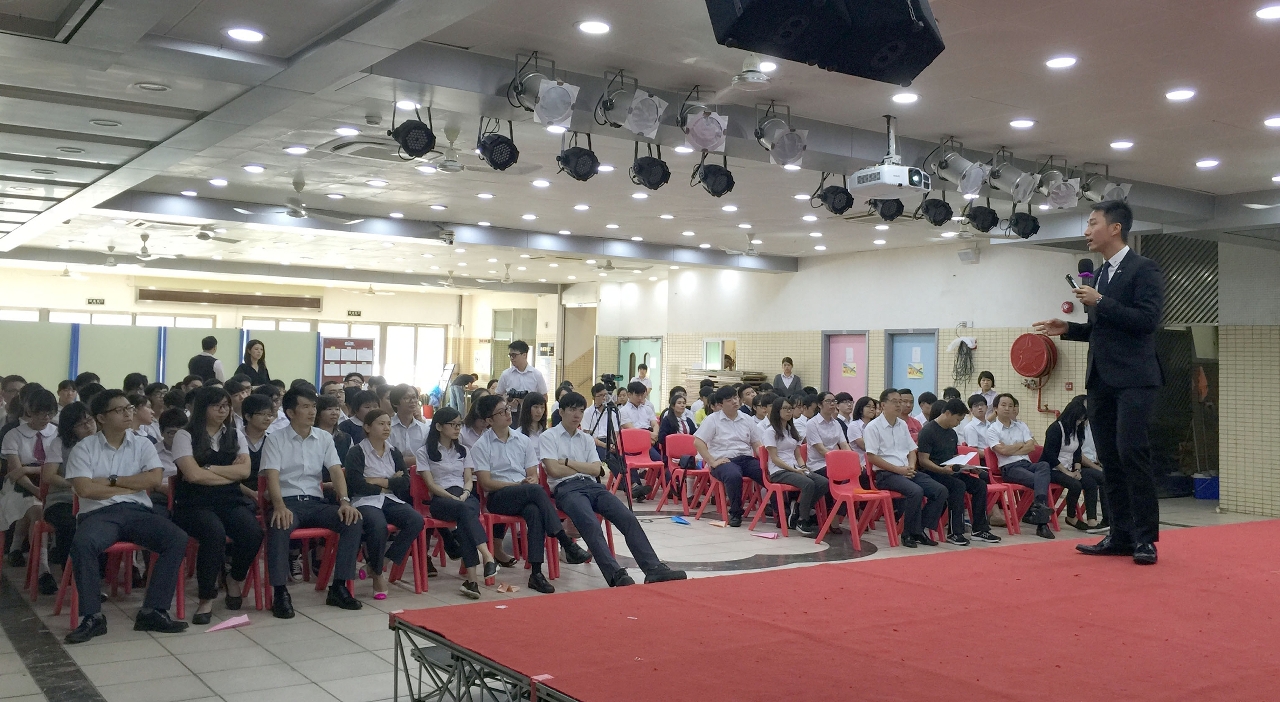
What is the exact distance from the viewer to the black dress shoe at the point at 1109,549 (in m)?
4.02

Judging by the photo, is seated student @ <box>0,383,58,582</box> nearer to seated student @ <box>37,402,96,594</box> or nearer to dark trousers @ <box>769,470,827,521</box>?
seated student @ <box>37,402,96,594</box>

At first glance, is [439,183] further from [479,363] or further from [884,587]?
[479,363]

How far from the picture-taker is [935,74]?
20.9ft

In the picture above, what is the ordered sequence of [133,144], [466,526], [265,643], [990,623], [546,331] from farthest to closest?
[546,331] → [133,144] → [466,526] → [265,643] → [990,623]

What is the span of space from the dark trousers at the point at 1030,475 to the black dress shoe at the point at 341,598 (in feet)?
20.3

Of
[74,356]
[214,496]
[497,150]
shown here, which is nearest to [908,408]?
[497,150]

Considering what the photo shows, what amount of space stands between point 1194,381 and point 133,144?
1250 centimetres

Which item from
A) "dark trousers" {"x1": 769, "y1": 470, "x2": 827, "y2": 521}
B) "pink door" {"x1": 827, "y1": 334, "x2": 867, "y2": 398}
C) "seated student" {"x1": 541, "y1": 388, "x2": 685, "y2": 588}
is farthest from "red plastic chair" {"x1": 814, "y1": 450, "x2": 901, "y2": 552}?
"pink door" {"x1": 827, "y1": 334, "x2": 867, "y2": 398}

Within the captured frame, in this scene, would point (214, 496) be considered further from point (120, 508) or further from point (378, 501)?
point (378, 501)

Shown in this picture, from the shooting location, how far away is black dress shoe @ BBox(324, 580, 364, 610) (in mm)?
5309

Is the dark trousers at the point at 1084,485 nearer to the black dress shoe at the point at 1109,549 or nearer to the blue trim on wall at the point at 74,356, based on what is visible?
the black dress shoe at the point at 1109,549

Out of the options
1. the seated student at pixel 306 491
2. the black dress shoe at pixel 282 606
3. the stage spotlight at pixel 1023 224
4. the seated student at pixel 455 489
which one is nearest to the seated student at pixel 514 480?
the seated student at pixel 455 489

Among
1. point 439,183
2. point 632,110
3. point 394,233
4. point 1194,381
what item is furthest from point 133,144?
point 1194,381

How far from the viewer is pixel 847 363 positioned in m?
15.5
